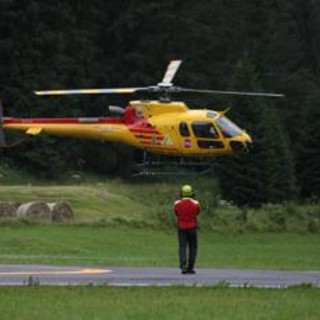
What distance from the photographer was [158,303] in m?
16.2

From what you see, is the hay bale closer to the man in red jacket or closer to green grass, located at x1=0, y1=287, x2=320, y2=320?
the man in red jacket

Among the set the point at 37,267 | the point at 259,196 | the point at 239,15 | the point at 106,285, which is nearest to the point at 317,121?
the point at 259,196

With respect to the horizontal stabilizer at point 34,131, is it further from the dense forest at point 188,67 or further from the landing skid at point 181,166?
the dense forest at point 188,67

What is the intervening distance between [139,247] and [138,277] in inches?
720

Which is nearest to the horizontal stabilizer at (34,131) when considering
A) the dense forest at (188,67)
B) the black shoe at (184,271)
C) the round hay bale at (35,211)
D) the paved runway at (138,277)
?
the round hay bale at (35,211)

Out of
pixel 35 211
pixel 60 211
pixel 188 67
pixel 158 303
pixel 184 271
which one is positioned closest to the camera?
pixel 158 303

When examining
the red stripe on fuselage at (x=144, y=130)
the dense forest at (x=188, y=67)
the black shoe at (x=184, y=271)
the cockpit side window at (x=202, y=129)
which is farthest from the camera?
the dense forest at (x=188, y=67)

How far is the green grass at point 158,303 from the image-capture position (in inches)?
583

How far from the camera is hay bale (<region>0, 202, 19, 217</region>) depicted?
45.5m

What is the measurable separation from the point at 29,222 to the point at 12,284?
25.0m

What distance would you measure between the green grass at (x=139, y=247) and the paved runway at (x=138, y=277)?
4009 millimetres

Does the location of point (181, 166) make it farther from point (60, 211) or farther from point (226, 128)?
point (226, 128)

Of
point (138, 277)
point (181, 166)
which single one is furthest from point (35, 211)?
point (138, 277)

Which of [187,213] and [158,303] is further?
[187,213]
